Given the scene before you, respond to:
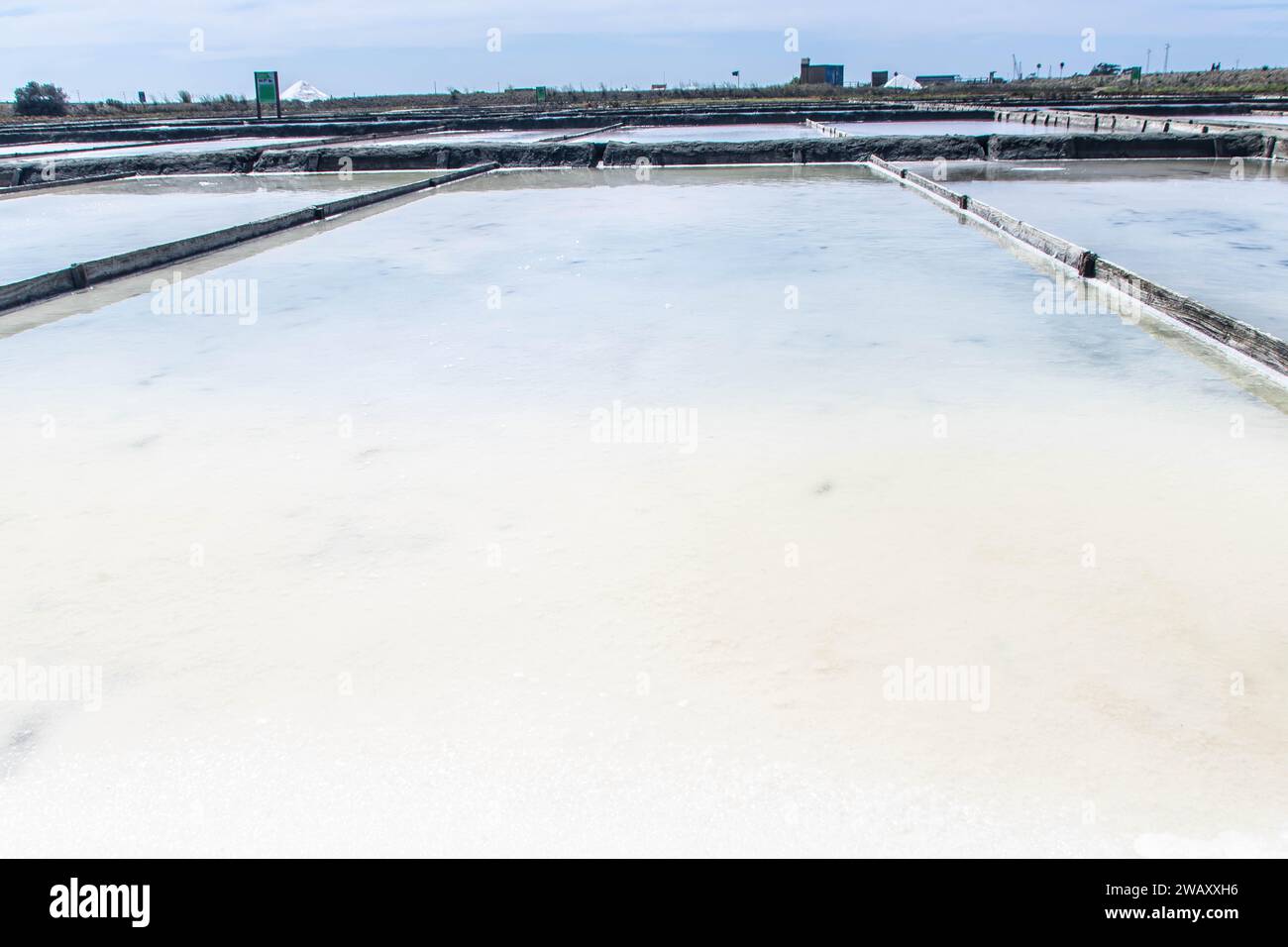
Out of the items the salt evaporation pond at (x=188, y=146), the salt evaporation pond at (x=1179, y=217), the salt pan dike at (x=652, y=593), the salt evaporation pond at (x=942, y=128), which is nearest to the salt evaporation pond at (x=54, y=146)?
the salt evaporation pond at (x=188, y=146)

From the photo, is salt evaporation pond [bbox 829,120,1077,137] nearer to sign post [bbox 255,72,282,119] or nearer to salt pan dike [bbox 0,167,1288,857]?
salt pan dike [bbox 0,167,1288,857]

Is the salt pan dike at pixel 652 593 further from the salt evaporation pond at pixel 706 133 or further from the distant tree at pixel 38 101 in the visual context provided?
the distant tree at pixel 38 101

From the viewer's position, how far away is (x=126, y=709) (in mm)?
1501

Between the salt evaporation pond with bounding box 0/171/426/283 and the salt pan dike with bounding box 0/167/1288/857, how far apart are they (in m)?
3.31

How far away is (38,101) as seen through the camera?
36688 millimetres

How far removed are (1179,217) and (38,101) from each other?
42.4 m

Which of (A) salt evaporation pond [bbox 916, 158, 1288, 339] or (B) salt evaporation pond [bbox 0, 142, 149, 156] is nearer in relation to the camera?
(A) salt evaporation pond [bbox 916, 158, 1288, 339]

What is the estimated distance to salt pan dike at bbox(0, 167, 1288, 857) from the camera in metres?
1.28

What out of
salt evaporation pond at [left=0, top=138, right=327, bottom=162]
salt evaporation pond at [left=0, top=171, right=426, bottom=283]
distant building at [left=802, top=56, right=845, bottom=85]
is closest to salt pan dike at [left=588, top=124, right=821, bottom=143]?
salt evaporation pond at [left=0, top=171, right=426, bottom=283]

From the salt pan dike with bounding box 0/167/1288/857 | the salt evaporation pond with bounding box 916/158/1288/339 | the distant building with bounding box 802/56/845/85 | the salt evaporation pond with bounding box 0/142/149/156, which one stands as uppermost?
the distant building with bounding box 802/56/845/85

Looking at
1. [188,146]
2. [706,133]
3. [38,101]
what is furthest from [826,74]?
[188,146]

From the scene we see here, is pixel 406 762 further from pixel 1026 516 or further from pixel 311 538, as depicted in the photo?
pixel 1026 516
